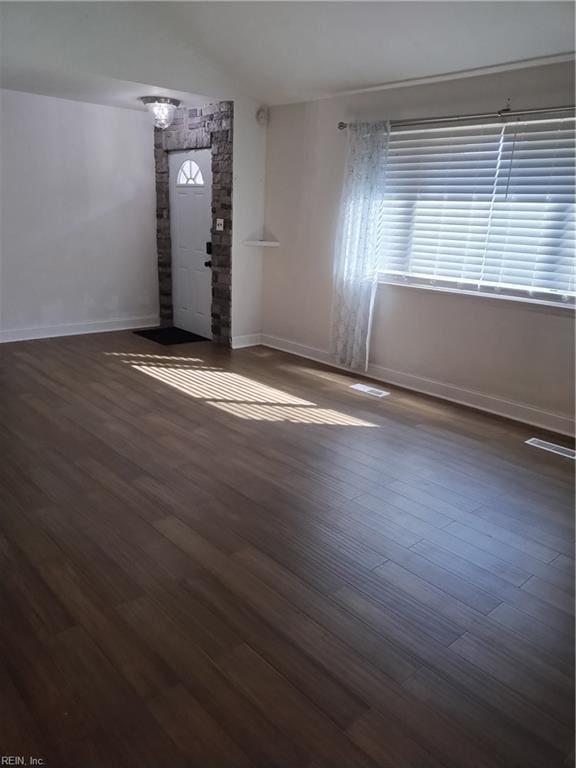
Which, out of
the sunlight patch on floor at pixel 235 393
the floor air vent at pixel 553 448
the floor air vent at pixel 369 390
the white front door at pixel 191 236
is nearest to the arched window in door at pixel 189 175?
the white front door at pixel 191 236

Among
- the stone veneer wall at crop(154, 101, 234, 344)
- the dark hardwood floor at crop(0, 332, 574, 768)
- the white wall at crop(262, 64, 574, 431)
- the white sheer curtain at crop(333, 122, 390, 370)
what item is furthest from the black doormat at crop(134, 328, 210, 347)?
the dark hardwood floor at crop(0, 332, 574, 768)

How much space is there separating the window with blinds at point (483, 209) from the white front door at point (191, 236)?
215cm

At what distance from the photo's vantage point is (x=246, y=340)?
5.86 m

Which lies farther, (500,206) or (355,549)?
(500,206)

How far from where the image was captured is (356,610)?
6.48 feet

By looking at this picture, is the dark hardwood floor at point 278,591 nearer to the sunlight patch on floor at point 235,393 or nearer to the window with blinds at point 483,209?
the sunlight patch on floor at point 235,393

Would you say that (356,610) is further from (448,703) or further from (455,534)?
(455,534)

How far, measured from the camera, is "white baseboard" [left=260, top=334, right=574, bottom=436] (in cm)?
379

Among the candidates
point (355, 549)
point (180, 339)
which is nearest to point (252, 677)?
point (355, 549)

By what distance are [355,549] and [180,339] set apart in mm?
4100

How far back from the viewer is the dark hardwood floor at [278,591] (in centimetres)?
150

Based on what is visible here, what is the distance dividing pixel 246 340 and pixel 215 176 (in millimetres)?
1732

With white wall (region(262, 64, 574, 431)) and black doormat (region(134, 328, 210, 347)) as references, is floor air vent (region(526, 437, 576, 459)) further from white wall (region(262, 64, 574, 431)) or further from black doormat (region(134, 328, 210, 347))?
black doormat (region(134, 328, 210, 347))

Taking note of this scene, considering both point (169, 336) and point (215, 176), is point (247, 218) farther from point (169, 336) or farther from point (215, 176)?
point (169, 336)
